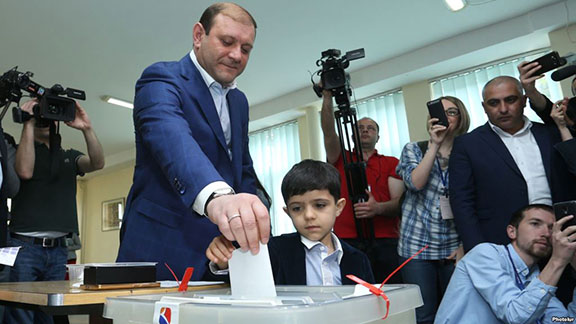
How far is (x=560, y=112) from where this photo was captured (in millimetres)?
1922

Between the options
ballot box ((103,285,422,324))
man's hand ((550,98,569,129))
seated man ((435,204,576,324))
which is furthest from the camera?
man's hand ((550,98,569,129))

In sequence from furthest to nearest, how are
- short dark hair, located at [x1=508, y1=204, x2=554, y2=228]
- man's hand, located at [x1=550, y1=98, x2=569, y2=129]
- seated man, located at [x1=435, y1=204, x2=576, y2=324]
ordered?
man's hand, located at [x1=550, y1=98, x2=569, y2=129] < short dark hair, located at [x1=508, y1=204, x2=554, y2=228] < seated man, located at [x1=435, y1=204, x2=576, y2=324]

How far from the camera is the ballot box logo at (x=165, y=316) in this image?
1.50ft

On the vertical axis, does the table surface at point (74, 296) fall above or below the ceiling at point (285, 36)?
below

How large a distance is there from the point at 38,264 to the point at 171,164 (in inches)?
61.5

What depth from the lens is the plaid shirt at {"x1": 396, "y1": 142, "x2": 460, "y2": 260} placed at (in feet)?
6.53

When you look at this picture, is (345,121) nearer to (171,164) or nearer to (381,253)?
(381,253)

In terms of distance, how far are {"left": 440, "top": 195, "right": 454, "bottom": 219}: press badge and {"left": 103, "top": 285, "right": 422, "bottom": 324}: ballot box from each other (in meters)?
1.51

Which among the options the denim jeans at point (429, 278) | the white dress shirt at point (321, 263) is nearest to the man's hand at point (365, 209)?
A: the denim jeans at point (429, 278)

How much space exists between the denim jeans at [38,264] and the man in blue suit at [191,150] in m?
1.24

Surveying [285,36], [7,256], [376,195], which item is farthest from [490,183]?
[285,36]

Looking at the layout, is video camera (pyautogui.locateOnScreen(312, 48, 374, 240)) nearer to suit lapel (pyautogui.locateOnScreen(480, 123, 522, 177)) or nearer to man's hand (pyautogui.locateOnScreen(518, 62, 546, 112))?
suit lapel (pyautogui.locateOnScreen(480, 123, 522, 177))

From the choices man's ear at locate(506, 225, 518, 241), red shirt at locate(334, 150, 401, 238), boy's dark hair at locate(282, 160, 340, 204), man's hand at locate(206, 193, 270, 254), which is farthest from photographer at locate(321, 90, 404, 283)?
man's hand at locate(206, 193, 270, 254)

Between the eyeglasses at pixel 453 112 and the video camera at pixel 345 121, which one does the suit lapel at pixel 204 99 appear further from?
the eyeglasses at pixel 453 112
